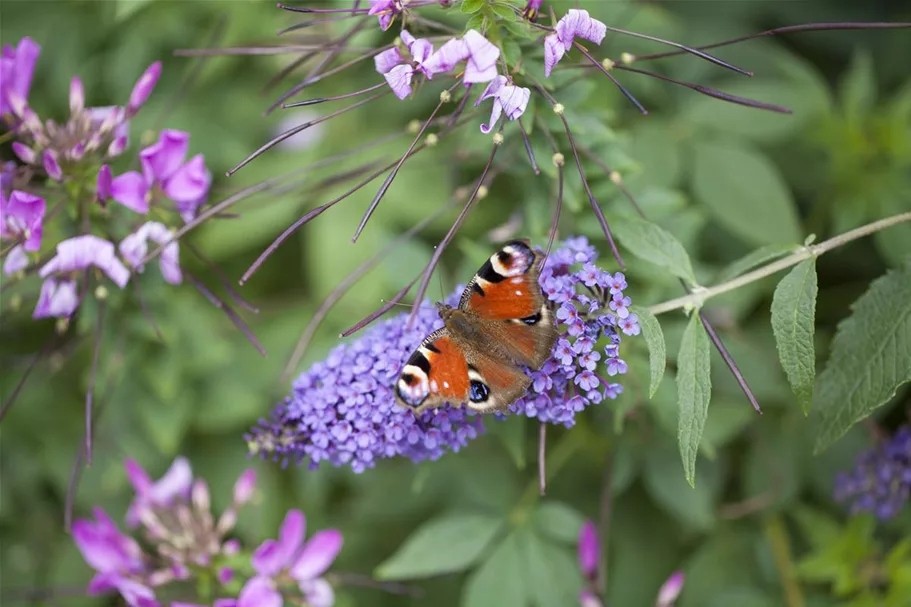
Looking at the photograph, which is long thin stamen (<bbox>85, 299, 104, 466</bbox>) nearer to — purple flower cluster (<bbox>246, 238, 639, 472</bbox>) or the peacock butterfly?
purple flower cluster (<bbox>246, 238, 639, 472</bbox>)

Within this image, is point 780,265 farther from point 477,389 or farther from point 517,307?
point 477,389

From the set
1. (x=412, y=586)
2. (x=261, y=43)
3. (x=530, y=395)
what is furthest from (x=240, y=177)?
(x=530, y=395)

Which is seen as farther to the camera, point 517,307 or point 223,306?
point 223,306

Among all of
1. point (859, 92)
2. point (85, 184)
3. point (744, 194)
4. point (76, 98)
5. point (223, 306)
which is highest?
point (76, 98)

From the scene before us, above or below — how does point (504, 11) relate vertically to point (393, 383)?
above

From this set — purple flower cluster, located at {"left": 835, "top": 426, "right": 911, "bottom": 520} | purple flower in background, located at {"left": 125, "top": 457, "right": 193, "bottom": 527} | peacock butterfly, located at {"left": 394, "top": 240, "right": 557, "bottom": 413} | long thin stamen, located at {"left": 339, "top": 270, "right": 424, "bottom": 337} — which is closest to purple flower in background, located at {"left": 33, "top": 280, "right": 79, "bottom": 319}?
purple flower in background, located at {"left": 125, "top": 457, "right": 193, "bottom": 527}

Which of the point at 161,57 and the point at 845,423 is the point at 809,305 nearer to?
the point at 845,423

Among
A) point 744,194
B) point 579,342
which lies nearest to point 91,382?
point 579,342

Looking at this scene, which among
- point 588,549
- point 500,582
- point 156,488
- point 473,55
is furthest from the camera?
point 156,488
